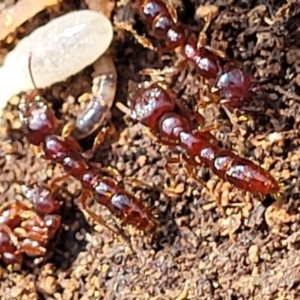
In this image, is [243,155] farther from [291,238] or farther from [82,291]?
[82,291]

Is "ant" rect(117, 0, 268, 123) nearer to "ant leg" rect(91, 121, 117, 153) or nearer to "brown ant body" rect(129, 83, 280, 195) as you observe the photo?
"brown ant body" rect(129, 83, 280, 195)

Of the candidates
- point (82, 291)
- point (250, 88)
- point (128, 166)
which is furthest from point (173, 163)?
point (82, 291)

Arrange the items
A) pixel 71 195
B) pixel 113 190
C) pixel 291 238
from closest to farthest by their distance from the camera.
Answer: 1. pixel 291 238
2. pixel 113 190
3. pixel 71 195

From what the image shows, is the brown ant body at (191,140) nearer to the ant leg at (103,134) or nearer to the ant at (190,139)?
the ant at (190,139)

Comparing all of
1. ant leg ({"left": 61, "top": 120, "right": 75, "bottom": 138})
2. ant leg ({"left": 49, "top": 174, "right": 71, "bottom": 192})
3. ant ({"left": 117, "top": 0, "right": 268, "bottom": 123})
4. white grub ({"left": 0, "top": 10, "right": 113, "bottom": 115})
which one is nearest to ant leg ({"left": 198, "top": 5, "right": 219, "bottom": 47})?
ant ({"left": 117, "top": 0, "right": 268, "bottom": 123})

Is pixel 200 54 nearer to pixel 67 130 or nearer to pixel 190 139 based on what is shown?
pixel 190 139

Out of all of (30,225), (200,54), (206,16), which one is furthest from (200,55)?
(30,225)
